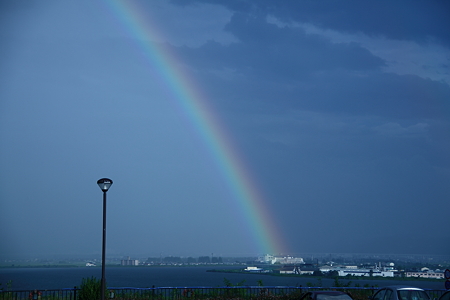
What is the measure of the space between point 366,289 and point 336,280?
2111 millimetres

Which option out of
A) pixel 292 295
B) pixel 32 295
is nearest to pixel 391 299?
pixel 292 295

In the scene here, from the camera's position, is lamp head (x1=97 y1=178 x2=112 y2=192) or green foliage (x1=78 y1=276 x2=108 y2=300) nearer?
lamp head (x1=97 y1=178 x2=112 y2=192)

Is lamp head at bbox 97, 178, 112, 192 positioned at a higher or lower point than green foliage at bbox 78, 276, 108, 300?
higher

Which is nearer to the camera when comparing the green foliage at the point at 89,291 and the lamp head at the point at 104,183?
the lamp head at the point at 104,183

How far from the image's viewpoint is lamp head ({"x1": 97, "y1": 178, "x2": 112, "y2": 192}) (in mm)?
20906

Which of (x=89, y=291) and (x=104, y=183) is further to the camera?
(x=89, y=291)

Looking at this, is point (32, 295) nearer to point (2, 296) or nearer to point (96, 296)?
point (2, 296)

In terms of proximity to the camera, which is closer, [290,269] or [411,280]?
[411,280]

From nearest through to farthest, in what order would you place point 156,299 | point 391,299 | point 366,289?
point 391,299
point 156,299
point 366,289

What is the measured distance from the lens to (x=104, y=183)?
68.6ft

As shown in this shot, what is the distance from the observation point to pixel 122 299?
23.4 metres

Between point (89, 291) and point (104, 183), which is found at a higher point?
point (104, 183)

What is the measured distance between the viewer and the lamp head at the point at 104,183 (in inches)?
823

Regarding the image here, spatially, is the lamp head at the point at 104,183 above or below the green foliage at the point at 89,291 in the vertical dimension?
above
